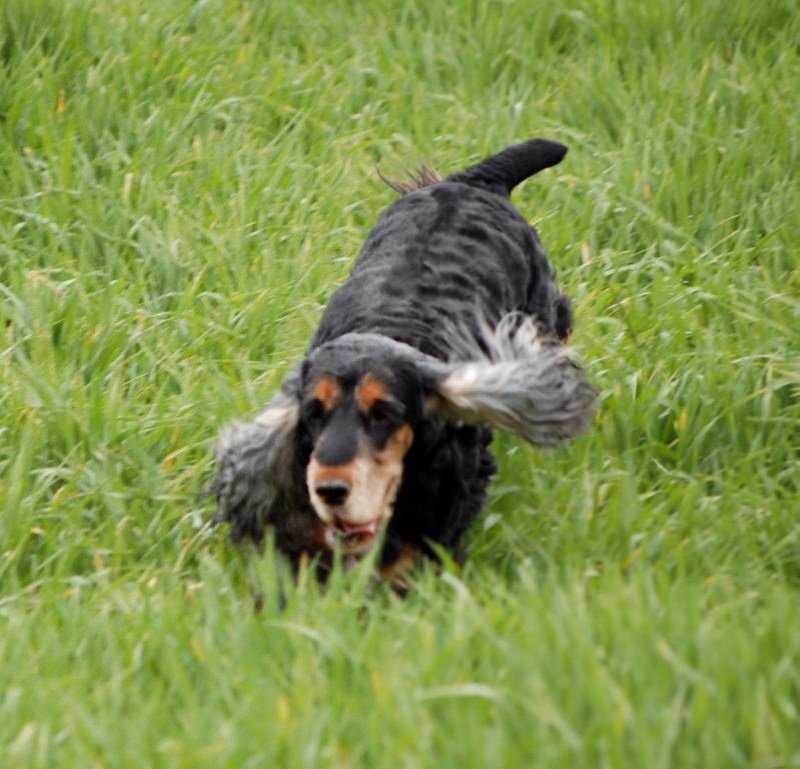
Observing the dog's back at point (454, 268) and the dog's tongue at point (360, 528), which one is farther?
the dog's back at point (454, 268)

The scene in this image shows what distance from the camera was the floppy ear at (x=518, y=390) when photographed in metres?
3.37

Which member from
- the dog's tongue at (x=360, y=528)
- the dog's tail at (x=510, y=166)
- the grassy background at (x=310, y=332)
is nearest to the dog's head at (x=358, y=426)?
the dog's tongue at (x=360, y=528)

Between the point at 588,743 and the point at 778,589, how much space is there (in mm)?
664

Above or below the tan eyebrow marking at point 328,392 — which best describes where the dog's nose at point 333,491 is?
below

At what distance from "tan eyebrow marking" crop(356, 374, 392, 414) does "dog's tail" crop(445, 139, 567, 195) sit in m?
1.27

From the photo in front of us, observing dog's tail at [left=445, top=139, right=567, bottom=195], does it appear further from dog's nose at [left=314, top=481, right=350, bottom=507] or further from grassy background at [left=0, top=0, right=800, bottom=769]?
dog's nose at [left=314, top=481, right=350, bottom=507]

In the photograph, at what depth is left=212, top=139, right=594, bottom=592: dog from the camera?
10.7 feet

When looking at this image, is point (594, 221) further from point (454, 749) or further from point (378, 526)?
point (454, 749)

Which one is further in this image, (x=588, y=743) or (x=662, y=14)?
(x=662, y=14)

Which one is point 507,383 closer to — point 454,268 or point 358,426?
point 358,426

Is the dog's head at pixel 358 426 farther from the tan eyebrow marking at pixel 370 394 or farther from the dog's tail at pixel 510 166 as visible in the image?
the dog's tail at pixel 510 166

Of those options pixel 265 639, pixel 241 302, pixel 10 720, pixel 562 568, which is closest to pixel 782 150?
pixel 241 302

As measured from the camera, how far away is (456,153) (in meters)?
5.44

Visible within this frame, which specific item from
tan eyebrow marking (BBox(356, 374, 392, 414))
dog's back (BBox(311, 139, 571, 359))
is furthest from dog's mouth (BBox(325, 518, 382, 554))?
dog's back (BBox(311, 139, 571, 359))
